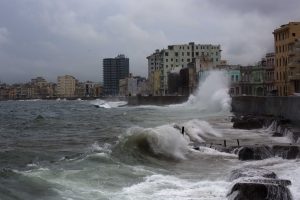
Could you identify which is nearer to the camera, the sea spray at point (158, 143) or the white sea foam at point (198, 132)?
the sea spray at point (158, 143)

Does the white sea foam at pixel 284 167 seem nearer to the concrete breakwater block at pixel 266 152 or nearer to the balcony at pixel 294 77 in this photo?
the concrete breakwater block at pixel 266 152

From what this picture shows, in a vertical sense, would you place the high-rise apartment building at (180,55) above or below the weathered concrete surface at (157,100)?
above

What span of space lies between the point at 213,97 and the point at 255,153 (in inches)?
2065

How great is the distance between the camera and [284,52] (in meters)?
67.3

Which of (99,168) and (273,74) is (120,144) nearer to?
(99,168)

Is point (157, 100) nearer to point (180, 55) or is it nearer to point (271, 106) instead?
point (180, 55)

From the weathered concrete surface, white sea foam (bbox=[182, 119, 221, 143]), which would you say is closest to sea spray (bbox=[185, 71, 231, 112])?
the weathered concrete surface

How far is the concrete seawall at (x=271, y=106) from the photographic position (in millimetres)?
31839

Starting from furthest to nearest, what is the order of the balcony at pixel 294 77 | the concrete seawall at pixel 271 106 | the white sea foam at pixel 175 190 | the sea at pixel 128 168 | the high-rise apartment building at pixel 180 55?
the high-rise apartment building at pixel 180 55
the balcony at pixel 294 77
the concrete seawall at pixel 271 106
the sea at pixel 128 168
the white sea foam at pixel 175 190

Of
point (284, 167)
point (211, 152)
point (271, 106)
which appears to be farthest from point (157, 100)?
point (284, 167)

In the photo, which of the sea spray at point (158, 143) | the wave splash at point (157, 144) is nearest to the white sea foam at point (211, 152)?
the wave splash at point (157, 144)

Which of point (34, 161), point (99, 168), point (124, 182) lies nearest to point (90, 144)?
point (34, 161)

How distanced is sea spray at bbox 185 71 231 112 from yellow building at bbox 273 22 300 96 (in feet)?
24.9

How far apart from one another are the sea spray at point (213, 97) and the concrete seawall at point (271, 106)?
8620mm
